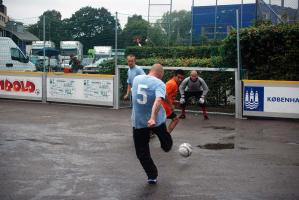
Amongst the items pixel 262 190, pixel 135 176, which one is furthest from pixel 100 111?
pixel 262 190

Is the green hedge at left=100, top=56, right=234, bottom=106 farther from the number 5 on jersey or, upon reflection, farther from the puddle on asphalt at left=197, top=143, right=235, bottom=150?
the number 5 on jersey

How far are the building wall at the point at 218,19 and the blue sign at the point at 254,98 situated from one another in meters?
12.1

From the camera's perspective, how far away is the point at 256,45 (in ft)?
50.8

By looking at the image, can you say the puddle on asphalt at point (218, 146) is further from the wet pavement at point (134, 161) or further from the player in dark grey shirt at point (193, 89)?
the player in dark grey shirt at point (193, 89)

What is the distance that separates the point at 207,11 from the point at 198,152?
1909 cm

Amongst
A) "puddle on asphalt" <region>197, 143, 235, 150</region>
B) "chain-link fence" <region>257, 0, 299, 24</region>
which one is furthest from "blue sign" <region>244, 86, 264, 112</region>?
"chain-link fence" <region>257, 0, 299, 24</region>

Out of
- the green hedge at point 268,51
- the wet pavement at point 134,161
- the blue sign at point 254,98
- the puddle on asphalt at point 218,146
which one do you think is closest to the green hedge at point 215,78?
the green hedge at point 268,51

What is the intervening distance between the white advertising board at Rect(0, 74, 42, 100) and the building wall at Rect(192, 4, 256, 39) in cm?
1126

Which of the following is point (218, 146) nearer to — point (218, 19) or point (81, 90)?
point (81, 90)

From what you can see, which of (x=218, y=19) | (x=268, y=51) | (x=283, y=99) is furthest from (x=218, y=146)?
(x=218, y=19)

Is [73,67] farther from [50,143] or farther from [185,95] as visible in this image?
[50,143]

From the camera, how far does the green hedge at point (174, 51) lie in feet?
75.3

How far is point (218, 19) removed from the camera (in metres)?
27.0

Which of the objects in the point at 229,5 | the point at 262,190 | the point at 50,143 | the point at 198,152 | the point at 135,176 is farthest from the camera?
the point at 229,5
